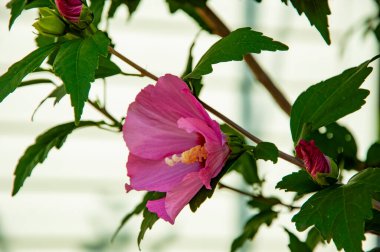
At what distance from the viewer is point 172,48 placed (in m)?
2.65

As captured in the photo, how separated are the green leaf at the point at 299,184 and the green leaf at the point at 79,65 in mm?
211

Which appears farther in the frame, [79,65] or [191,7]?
[191,7]

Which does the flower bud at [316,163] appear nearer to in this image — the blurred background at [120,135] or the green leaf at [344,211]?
the green leaf at [344,211]

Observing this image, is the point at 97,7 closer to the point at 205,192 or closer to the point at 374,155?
the point at 205,192

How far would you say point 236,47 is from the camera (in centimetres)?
75

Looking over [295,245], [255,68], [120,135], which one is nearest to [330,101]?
[295,245]

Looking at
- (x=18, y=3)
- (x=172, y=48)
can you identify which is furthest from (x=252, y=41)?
(x=172, y=48)

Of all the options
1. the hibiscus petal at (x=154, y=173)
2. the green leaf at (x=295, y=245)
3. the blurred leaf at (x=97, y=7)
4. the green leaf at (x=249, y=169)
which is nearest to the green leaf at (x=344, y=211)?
the hibiscus petal at (x=154, y=173)

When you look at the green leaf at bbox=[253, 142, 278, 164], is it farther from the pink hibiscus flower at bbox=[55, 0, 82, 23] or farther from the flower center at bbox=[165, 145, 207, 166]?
the pink hibiscus flower at bbox=[55, 0, 82, 23]

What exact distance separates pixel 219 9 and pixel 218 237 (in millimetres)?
744

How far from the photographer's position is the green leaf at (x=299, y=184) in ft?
2.56

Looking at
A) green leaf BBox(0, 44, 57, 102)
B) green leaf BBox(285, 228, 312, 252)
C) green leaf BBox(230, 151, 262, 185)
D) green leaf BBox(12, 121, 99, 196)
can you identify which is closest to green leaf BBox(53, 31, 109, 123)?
green leaf BBox(0, 44, 57, 102)

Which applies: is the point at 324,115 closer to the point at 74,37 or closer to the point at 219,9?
the point at 74,37

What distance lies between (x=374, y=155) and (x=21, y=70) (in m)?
0.50
